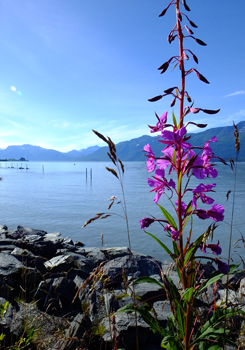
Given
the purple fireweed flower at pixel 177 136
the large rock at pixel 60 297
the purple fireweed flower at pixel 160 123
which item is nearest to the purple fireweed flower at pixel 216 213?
the purple fireweed flower at pixel 177 136

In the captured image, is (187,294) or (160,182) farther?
A: (160,182)

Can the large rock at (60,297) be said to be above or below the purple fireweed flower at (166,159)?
below

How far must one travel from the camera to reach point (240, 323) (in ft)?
15.5

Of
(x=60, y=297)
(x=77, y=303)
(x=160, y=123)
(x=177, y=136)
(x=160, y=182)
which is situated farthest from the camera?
(x=77, y=303)

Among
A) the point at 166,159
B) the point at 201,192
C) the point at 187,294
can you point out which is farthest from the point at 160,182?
the point at 187,294

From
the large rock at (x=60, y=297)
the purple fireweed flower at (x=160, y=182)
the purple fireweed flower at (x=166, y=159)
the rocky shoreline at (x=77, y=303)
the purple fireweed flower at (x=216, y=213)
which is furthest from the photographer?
the large rock at (x=60, y=297)

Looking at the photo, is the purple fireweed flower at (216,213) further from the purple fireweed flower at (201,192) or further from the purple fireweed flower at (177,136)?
the purple fireweed flower at (177,136)

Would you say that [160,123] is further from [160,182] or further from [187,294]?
[187,294]

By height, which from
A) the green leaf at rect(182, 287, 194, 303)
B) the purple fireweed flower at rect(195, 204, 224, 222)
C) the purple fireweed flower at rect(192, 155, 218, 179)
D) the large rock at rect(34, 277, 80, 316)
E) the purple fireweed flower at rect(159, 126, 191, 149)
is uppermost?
the purple fireweed flower at rect(159, 126, 191, 149)

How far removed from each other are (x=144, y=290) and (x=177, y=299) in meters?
3.30

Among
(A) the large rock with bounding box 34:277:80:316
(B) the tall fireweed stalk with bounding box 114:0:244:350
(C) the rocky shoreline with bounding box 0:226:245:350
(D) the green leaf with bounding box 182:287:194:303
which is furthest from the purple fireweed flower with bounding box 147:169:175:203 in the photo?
(A) the large rock with bounding box 34:277:80:316

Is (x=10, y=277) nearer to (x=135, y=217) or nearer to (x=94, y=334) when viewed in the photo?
(x=94, y=334)

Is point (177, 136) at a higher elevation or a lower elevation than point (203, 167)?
higher

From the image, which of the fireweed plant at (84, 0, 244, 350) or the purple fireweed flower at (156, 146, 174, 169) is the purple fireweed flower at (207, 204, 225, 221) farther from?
the purple fireweed flower at (156, 146, 174, 169)
